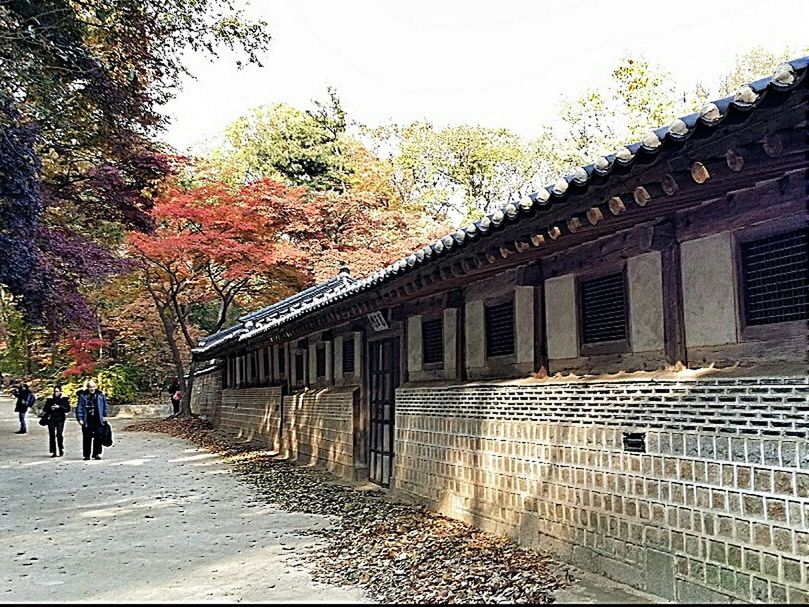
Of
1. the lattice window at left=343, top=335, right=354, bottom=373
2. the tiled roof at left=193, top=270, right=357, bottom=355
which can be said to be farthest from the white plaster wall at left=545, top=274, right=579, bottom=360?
the tiled roof at left=193, top=270, right=357, bottom=355

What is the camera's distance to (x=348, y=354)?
39.7 feet

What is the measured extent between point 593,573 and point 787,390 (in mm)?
2283

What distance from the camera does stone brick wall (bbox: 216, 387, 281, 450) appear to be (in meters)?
16.5

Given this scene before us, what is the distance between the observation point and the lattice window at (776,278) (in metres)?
4.19

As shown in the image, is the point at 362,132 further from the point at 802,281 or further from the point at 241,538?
the point at 802,281

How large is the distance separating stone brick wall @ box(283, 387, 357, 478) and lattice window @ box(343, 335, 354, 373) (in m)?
0.38

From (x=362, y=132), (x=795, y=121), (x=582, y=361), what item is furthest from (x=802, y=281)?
(x=362, y=132)

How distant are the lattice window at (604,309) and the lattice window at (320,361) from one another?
26.3ft

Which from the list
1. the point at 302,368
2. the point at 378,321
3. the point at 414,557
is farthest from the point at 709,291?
the point at 302,368

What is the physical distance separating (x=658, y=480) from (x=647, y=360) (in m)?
0.91

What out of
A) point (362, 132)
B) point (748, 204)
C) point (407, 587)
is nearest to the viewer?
point (748, 204)

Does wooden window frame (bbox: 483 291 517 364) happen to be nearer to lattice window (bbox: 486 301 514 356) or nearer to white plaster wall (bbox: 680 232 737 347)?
lattice window (bbox: 486 301 514 356)

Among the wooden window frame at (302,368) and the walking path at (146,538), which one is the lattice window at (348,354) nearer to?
the wooden window frame at (302,368)

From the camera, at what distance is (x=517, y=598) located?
16.1ft
